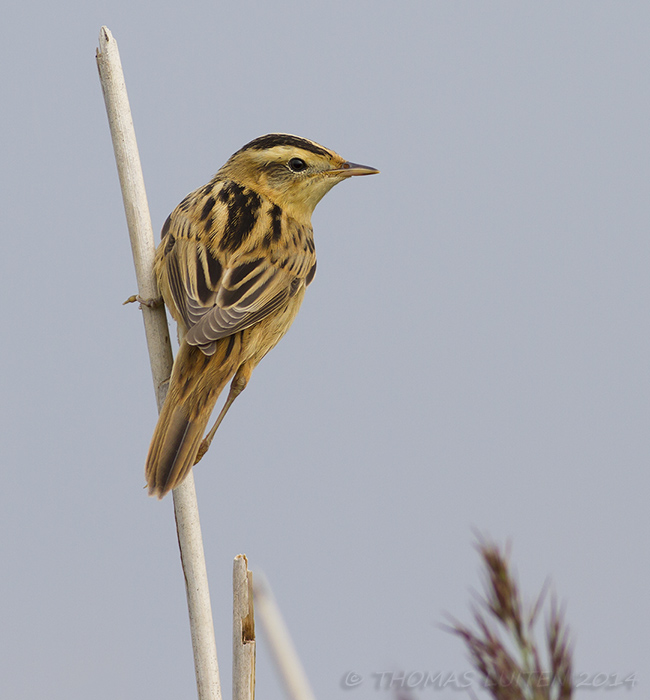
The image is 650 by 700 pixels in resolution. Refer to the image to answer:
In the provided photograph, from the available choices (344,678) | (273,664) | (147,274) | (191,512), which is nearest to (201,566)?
(191,512)

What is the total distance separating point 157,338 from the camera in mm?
3215

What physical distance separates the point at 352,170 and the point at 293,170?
0.32 metres

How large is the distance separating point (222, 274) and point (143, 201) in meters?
0.58

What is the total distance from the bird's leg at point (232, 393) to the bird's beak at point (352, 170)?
116cm

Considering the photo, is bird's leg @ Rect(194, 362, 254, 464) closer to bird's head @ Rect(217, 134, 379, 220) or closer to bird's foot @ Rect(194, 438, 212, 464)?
bird's foot @ Rect(194, 438, 212, 464)

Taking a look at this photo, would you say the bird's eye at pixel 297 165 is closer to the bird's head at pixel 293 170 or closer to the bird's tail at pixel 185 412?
the bird's head at pixel 293 170

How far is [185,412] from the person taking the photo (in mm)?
3193

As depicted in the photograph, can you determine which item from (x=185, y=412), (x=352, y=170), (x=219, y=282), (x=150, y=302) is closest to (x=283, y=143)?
(x=352, y=170)

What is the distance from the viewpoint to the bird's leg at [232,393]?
334cm

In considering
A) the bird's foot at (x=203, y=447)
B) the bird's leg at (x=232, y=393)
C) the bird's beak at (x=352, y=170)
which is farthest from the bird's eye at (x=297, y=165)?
the bird's foot at (x=203, y=447)

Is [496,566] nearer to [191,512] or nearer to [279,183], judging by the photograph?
[191,512]

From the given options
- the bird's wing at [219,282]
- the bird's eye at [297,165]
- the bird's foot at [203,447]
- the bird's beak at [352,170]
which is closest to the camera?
the bird's foot at [203,447]

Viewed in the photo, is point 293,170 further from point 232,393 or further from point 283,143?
point 232,393

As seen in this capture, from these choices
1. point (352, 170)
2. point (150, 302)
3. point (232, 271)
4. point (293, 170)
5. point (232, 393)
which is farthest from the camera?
point (293, 170)
